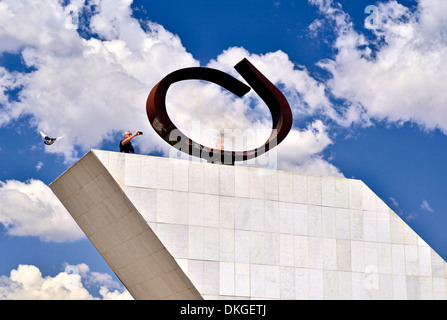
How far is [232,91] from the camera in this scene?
28.3m

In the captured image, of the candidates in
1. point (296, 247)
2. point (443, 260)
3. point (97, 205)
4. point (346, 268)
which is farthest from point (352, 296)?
point (97, 205)

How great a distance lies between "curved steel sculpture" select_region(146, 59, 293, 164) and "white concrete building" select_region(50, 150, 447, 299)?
726mm

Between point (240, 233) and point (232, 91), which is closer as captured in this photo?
point (240, 233)

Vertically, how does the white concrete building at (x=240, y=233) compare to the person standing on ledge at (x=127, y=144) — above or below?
below

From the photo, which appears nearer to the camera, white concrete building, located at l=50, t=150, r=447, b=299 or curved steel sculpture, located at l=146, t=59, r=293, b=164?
white concrete building, located at l=50, t=150, r=447, b=299

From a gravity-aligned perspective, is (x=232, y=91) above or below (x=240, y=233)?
above

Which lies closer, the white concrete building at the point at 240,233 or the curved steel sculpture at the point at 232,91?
the white concrete building at the point at 240,233

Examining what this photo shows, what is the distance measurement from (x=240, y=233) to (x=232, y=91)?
567cm

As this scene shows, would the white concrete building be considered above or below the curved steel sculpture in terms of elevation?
below

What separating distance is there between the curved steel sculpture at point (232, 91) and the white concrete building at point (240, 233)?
726 millimetres

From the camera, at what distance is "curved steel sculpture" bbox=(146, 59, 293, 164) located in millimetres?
26500

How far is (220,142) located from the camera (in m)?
27.8

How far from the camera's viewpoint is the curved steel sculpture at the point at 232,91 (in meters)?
26.5
